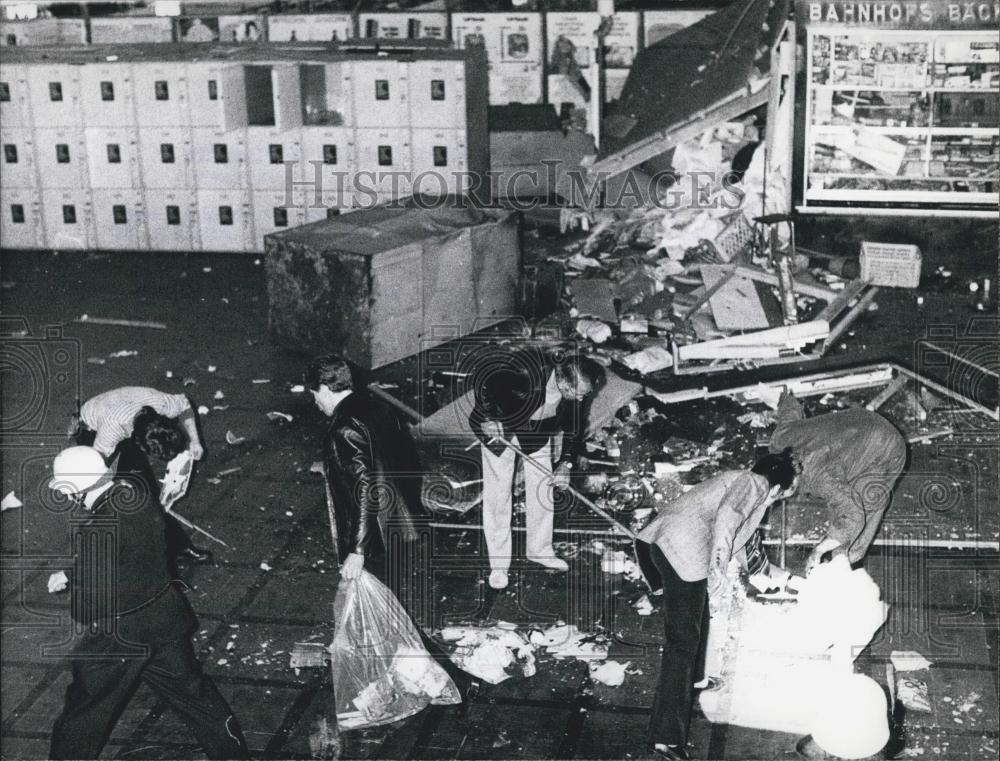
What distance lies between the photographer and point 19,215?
13.2m

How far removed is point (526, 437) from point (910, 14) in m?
8.10

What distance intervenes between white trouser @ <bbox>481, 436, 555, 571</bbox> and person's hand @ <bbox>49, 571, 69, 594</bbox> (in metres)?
2.40

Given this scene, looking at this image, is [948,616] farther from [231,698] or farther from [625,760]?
[231,698]

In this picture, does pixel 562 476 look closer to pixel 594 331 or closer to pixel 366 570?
pixel 366 570

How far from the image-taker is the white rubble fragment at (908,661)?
18.6 ft

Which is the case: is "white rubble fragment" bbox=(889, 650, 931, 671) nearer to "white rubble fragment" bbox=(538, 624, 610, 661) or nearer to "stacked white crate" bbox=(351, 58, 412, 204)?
"white rubble fragment" bbox=(538, 624, 610, 661)

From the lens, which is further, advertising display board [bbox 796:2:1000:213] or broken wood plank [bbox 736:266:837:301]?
advertising display board [bbox 796:2:1000:213]

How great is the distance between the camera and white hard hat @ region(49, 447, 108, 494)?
15.3 ft

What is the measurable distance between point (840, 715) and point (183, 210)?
990cm

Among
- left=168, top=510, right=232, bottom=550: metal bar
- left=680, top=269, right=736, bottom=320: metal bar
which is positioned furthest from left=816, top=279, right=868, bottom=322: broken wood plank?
left=168, top=510, right=232, bottom=550: metal bar

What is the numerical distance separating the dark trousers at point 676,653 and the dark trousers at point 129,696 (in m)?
1.79

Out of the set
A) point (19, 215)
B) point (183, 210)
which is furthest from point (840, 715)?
point (19, 215)

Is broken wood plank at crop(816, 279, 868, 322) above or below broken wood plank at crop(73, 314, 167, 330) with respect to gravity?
above

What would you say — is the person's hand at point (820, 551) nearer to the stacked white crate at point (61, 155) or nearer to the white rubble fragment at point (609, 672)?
the white rubble fragment at point (609, 672)
